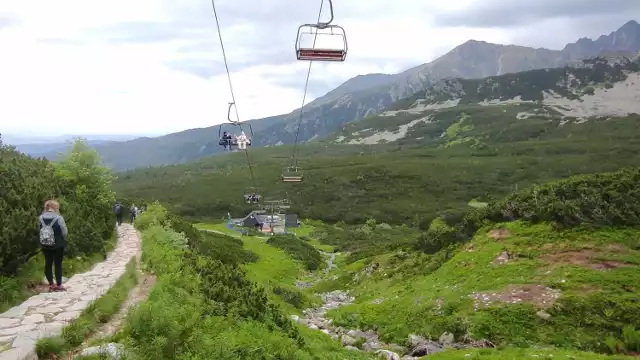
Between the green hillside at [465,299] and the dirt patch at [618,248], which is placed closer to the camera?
the green hillside at [465,299]

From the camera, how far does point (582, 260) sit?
19.7 meters

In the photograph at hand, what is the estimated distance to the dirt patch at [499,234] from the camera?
24.2 metres

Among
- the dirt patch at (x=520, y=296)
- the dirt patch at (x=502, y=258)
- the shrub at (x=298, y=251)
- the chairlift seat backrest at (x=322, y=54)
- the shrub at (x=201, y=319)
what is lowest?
the shrub at (x=298, y=251)

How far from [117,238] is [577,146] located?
17749 centimetres

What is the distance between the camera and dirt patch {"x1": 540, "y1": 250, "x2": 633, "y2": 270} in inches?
748

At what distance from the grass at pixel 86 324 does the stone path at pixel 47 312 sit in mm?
176

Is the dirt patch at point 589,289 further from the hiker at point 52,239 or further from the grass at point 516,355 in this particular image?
the hiker at point 52,239

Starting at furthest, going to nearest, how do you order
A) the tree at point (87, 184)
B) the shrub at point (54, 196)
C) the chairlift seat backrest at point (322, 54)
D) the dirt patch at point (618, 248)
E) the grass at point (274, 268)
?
the grass at point (274, 268), the tree at point (87, 184), the dirt patch at point (618, 248), the chairlift seat backrest at point (322, 54), the shrub at point (54, 196)

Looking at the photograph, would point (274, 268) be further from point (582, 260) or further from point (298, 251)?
point (582, 260)

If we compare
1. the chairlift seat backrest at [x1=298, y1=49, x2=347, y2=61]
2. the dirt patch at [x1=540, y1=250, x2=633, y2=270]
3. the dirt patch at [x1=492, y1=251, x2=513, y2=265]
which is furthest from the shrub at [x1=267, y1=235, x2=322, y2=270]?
the chairlift seat backrest at [x1=298, y1=49, x2=347, y2=61]

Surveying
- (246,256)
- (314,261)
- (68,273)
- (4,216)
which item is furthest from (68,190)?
(314,261)

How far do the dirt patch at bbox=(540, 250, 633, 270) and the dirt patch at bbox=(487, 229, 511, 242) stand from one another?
3.26 metres

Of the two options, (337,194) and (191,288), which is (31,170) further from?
(337,194)

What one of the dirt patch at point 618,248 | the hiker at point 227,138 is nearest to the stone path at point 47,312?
the hiker at point 227,138
